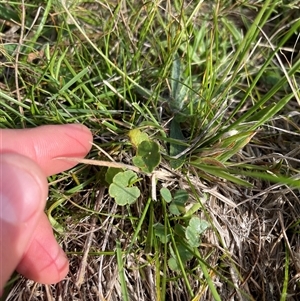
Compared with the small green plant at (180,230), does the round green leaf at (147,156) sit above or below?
above

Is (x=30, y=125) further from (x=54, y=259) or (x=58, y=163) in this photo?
(x=54, y=259)

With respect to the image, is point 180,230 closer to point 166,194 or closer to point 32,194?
point 166,194

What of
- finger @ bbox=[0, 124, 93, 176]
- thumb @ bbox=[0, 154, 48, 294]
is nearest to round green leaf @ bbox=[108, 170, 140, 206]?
finger @ bbox=[0, 124, 93, 176]

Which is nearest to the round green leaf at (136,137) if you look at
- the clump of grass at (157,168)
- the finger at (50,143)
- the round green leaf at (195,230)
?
the clump of grass at (157,168)

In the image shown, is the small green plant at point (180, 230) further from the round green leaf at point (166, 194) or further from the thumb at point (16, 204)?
the thumb at point (16, 204)

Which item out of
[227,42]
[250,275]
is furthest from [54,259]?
[227,42]
